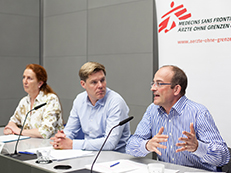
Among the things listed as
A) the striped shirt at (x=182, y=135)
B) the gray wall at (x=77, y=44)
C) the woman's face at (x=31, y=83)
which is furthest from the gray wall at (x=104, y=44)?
the striped shirt at (x=182, y=135)

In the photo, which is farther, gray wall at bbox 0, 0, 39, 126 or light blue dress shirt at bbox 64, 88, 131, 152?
gray wall at bbox 0, 0, 39, 126

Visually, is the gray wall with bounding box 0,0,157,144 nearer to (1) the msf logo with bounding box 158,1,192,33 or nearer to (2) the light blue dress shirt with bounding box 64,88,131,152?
(1) the msf logo with bounding box 158,1,192,33

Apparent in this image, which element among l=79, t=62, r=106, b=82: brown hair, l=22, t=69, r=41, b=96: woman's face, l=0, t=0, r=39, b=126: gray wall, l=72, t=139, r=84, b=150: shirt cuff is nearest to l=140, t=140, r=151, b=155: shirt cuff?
l=72, t=139, r=84, b=150: shirt cuff

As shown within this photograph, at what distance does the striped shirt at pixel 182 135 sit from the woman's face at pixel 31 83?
143 centimetres

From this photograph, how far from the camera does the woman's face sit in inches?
135

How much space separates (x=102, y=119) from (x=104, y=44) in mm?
2442

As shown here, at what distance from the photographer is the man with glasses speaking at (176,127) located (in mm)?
2191

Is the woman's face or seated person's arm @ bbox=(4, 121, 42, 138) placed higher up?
the woman's face

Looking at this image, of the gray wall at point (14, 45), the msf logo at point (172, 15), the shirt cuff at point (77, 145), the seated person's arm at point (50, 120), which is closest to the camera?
the shirt cuff at point (77, 145)

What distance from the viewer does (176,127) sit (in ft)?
7.80

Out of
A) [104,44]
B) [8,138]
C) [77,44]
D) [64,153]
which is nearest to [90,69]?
[64,153]

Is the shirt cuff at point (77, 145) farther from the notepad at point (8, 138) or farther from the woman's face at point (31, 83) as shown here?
the woman's face at point (31, 83)

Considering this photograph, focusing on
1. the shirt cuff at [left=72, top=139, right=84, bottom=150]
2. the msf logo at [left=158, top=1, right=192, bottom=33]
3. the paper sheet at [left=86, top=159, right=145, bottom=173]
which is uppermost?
the msf logo at [left=158, top=1, right=192, bottom=33]

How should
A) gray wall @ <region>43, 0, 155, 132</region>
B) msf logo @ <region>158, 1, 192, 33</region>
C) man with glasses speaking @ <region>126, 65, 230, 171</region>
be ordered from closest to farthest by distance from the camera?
man with glasses speaking @ <region>126, 65, 230, 171</region> < msf logo @ <region>158, 1, 192, 33</region> < gray wall @ <region>43, 0, 155, 132</region>
